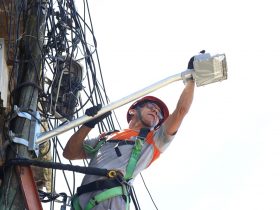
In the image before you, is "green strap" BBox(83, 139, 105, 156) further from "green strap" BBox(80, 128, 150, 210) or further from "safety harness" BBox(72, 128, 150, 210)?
"safety harness" BBox(72, 128, 150, 210)

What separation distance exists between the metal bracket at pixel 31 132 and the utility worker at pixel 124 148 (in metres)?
0.42

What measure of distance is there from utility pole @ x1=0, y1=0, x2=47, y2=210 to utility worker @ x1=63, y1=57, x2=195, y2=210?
406 millimetres

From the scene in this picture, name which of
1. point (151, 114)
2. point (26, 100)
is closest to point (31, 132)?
point (26, 100)

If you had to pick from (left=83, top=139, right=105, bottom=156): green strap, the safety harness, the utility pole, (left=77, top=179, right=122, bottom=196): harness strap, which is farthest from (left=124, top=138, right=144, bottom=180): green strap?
the utility pole

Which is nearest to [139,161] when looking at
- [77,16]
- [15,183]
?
[15,183]

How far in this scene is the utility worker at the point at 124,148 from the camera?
4570 millimetres

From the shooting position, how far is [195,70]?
4.48 metres

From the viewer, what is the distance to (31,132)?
4.75m

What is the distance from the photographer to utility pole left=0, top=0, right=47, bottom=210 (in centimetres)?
452

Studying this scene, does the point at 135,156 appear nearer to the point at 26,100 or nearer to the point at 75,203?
the point at 75,203

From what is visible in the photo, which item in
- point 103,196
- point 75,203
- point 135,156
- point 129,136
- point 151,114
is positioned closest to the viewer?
point 103,196

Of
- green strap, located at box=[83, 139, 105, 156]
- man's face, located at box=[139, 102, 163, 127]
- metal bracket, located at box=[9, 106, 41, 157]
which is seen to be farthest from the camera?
man's face, located at box=[139, 102, 163, 127]

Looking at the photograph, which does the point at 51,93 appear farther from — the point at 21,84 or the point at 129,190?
the point at 129,190

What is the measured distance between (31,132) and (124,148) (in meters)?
0.72
